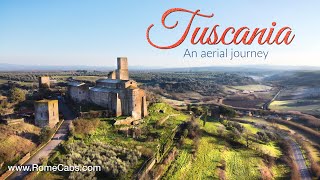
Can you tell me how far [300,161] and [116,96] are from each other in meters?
22.6

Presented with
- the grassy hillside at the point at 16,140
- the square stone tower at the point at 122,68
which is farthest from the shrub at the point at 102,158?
the square stone tower at the point at 122,68

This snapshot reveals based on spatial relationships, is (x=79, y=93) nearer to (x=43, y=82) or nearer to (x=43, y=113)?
(x=43, y=82)

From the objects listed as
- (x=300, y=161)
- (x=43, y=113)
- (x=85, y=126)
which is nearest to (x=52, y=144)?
(x=43, y=113)

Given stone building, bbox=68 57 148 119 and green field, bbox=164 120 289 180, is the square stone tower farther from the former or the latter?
green field, bbox=164 120 289 180

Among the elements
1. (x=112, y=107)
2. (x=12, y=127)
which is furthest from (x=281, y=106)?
(x=12, y=127)

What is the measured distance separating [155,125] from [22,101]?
16.3 metres

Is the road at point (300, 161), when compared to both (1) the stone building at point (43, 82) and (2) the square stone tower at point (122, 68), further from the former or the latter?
(1) the stone building at point (43, 82)

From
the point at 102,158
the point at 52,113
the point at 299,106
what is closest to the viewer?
the point at 102,158

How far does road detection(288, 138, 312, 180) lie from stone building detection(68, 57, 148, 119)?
18591 millimetres

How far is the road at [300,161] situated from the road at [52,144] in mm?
24073

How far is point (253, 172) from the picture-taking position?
31.3 metres

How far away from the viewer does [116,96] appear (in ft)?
116

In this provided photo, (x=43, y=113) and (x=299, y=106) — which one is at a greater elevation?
(x=43, y=113)

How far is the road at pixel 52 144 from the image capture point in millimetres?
21269
